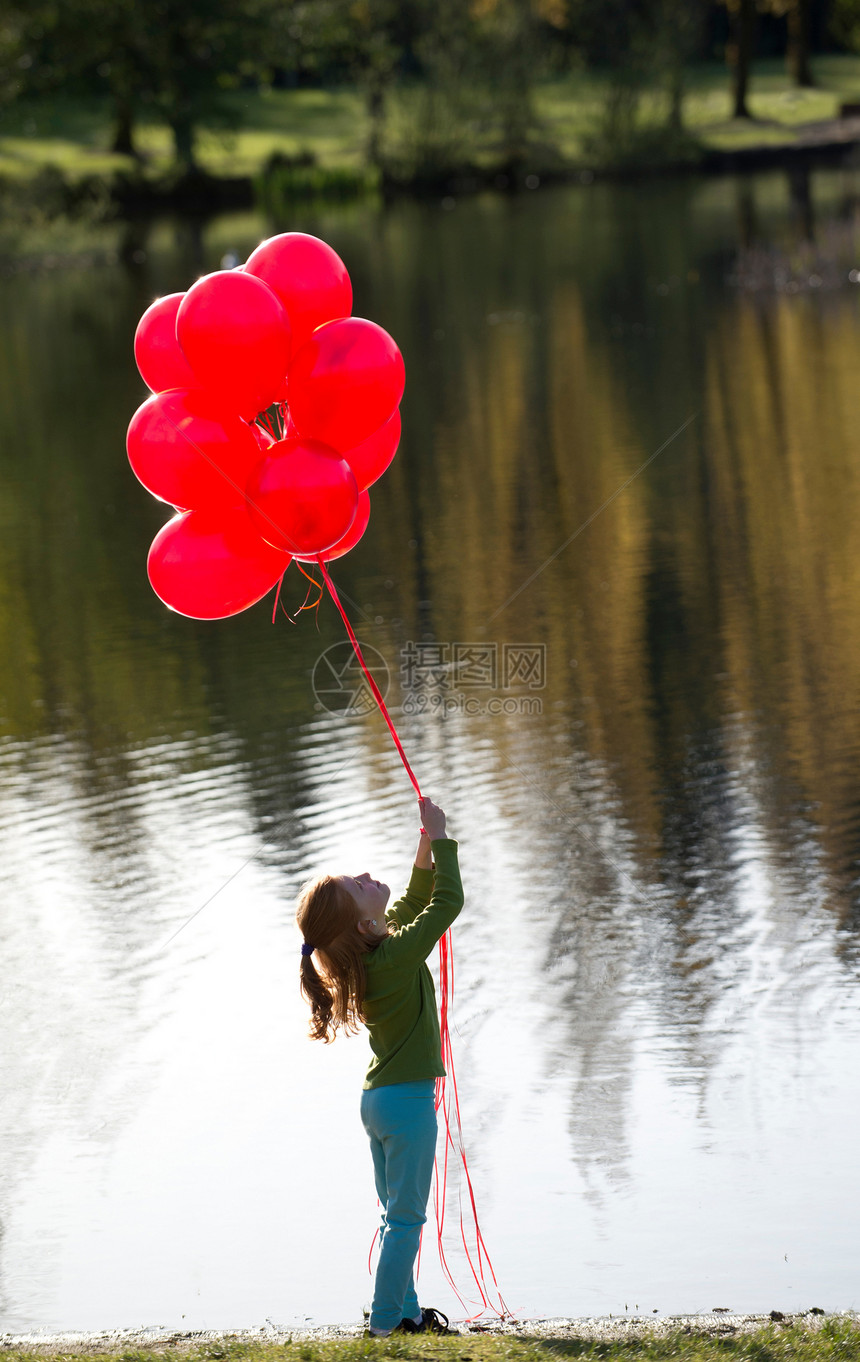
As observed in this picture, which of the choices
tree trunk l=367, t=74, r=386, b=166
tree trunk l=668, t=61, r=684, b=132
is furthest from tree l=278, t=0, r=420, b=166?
tree trunk l=668, t=61, r=684, b=132

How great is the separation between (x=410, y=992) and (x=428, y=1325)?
2.71 feet

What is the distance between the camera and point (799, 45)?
60500 millimetres

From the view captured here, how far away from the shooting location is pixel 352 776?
874 cm

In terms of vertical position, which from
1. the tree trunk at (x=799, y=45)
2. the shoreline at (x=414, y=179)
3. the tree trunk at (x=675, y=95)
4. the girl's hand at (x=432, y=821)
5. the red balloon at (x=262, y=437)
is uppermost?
the tree trunk at (x=799, y=45)

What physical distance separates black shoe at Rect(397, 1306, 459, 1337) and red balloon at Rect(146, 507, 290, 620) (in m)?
2.03

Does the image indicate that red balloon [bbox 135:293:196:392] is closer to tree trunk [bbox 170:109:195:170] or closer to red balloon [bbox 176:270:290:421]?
red balloon [bbox 176:270:290:421]

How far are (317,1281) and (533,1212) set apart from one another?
68 centimetres

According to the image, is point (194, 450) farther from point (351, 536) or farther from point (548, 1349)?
point (548, 1349)

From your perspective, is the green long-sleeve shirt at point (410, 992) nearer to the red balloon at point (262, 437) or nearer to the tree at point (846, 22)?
the red balloon at point (262, 437)

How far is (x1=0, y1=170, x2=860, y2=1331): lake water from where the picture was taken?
4.93 m

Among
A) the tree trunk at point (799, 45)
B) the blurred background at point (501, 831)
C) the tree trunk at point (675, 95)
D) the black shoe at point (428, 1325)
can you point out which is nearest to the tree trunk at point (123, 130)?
the tree trunk at point (675, 95)

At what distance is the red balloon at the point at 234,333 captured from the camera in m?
4.68

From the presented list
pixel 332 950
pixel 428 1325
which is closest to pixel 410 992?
pixel 332 950

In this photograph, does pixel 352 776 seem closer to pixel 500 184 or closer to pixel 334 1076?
pixel 334 1076
